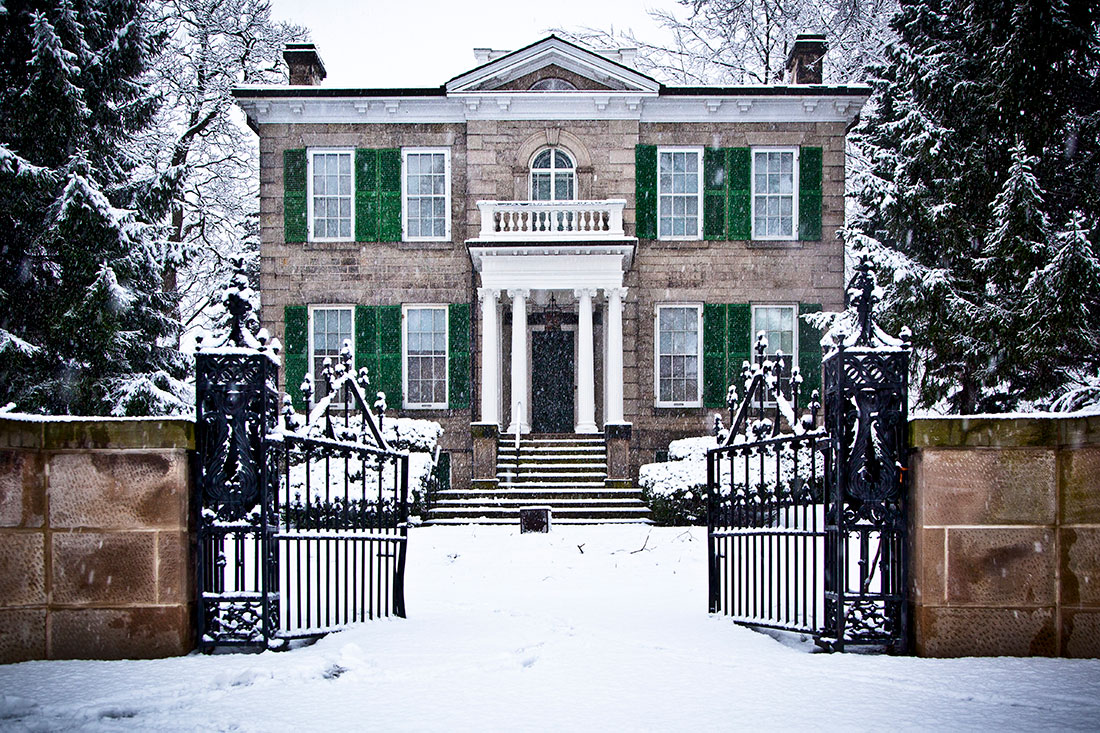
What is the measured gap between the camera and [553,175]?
18.0m

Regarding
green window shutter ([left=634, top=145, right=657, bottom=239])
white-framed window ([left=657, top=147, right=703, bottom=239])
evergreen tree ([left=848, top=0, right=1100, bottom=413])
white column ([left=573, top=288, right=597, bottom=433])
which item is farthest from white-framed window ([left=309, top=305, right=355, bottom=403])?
evergreen tree ([left=848, top=0, right=1100, bottom=413])

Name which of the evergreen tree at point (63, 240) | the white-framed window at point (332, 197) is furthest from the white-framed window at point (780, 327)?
the evergreen tree at point (63, 240)

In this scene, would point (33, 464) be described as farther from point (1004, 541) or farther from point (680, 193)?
point (680, 193)

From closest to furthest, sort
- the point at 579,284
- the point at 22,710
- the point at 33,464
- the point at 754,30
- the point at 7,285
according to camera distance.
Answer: the point at 22,710
the point at 33,464
the point at 7,285
the point at 579,284
the point at 754,30

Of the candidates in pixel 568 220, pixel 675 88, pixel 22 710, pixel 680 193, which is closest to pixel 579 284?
pixel 568 220

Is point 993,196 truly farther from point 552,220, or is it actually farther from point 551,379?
point 551,379

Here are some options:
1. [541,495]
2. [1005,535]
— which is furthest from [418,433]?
[1005,535]

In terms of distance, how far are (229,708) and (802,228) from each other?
53.9 feet

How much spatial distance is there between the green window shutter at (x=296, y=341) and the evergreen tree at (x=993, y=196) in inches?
448

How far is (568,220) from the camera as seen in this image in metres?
18.2

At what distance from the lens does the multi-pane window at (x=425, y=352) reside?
59.4 feet

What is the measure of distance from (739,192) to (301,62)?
32.7ft

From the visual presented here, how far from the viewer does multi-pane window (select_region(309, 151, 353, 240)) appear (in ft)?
59.5

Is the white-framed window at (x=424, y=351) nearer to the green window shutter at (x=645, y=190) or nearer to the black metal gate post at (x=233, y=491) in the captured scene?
the green window shutter at (x=645, y=190)
